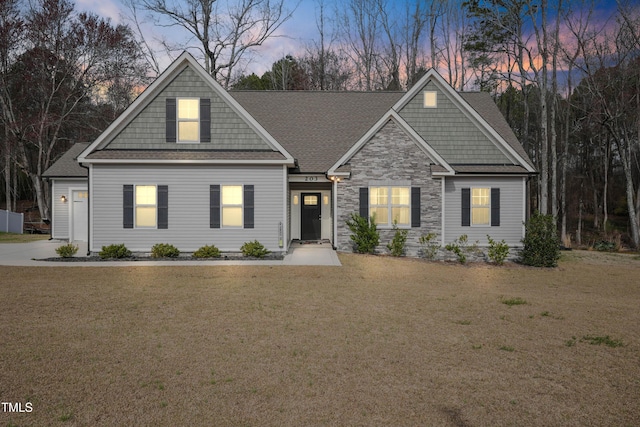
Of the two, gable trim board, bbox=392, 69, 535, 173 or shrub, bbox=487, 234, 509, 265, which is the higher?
gable trim board, bbox=392, 69, 535, 173

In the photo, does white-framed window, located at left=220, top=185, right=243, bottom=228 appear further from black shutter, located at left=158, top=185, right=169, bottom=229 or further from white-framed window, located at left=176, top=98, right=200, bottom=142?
white-framed window, located at left=176, top=98, right=200, bottom=142

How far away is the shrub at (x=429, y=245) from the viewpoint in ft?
53.6

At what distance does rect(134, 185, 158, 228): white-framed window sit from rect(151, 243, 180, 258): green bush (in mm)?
854

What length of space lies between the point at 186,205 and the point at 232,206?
158 cm

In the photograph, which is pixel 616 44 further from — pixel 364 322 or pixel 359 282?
pixel 364 322

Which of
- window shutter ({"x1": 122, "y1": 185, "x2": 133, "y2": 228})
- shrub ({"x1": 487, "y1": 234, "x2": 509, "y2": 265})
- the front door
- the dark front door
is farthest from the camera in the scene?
the front door

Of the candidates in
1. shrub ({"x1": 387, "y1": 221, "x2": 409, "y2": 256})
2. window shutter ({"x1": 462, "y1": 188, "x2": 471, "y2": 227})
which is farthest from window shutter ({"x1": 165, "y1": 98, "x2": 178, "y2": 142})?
window shutter ({"x1": 462, "y1": 188, "x2": 471, "y2": 227})

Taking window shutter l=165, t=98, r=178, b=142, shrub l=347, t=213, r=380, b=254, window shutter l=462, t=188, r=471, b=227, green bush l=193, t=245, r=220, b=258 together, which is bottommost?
green bush l=193, t=245, r=220, b=258

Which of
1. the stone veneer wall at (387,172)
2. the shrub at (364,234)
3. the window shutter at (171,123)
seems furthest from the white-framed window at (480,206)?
the window shutter at (171,123)

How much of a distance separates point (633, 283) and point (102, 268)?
49.8 ft

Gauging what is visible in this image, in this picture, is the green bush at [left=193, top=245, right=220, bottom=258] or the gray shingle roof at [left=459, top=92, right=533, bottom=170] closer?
the green bush at [left=193, top=245, right=220, bottom=258]

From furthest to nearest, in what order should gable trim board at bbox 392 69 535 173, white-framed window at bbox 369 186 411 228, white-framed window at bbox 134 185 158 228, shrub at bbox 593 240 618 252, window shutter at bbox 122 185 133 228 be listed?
shrub at bbox 593 240 618 252, gable trim board at bbox 392 69 535 173, white-framed window at bbox 369 186 411 228, white-framed window at bbox 134 185 158 228, window shutter at bbox 122 185 133 228

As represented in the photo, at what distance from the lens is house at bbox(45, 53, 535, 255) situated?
15.3m

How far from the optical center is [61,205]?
20828 mm
